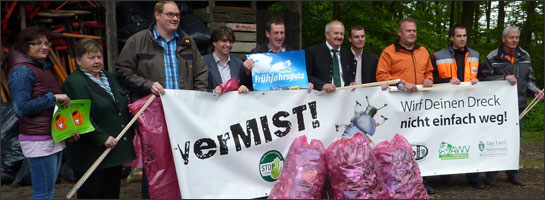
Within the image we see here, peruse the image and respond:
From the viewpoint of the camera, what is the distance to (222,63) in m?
5.00

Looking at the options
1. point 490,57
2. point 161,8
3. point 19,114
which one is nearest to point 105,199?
point 19,114

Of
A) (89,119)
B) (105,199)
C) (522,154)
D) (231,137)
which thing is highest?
(89,119)

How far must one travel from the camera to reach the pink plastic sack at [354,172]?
3699mm

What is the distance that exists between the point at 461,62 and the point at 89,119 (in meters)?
4.37

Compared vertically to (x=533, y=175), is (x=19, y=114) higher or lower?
higher

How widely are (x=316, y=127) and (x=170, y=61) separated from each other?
1.63 m

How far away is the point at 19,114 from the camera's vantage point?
3793 mm

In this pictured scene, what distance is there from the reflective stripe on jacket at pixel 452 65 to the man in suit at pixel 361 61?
880 mm

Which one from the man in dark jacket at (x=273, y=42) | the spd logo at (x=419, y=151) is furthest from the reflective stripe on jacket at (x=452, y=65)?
the man in dark jacket at (x=273, y=42)

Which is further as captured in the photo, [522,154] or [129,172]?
[522,154]

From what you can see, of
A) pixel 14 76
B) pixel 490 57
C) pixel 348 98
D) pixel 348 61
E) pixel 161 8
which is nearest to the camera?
pixel 14 76

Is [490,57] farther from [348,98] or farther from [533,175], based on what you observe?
[348,98]

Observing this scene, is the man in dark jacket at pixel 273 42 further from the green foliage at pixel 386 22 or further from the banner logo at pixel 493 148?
the green foliage at pixel 386 22

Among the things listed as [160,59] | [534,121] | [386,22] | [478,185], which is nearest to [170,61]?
[160,59]
